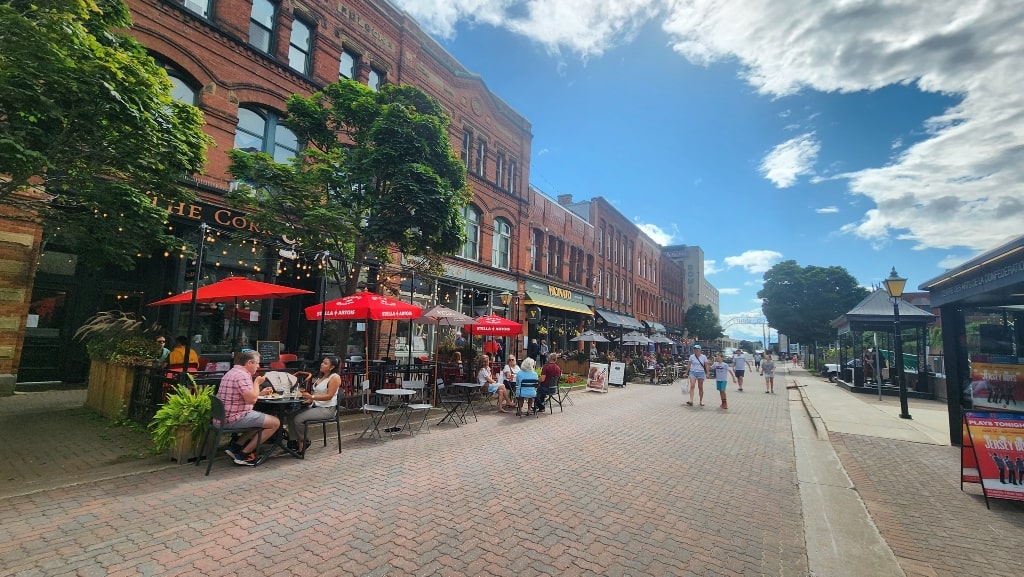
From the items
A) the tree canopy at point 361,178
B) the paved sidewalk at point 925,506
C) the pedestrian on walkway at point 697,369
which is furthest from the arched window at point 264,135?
the paved sidewalk at point 925,506

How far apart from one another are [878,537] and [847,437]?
→ 19.6ft

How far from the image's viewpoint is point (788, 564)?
12.5ft

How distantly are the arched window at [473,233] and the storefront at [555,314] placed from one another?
13.8 ft

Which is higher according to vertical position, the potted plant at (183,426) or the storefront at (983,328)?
the storefront at (983,328)

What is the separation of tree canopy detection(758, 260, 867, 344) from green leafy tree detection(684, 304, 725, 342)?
1550cm

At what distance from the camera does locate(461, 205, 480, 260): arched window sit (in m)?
21.6

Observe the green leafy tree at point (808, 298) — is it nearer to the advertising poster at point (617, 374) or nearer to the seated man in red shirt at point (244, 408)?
the advertising poster at point (617, 374)

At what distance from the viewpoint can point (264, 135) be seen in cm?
1394

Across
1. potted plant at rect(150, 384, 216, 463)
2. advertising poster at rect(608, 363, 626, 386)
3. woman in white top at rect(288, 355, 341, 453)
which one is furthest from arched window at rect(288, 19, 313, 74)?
advertising poster at rect(608, 363, 626, 386)

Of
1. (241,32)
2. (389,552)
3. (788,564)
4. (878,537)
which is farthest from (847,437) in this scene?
(241,32)

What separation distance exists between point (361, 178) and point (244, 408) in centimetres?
610

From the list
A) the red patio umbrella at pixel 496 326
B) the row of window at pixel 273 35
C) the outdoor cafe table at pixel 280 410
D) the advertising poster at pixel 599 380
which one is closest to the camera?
the outdoor cafe table at pixel 280 410

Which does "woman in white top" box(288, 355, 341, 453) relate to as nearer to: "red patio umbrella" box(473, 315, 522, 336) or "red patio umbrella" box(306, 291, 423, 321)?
"red patio umbrella" box(306, 291, 423, 321)

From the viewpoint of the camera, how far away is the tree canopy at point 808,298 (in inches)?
1718
